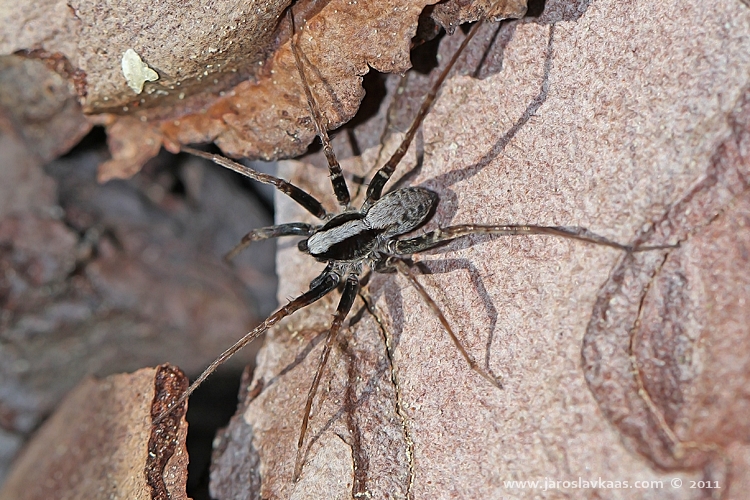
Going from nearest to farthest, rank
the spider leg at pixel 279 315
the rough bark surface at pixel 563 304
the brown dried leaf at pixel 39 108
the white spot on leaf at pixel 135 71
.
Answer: the rough bark surface at pixel 563 304, the white spot on leaf at pixel 135 71, the spider leg at pixel 279 315, the brown dried leaf at pixel 39 108

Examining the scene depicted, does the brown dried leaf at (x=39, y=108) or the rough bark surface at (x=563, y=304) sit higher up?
the brown dried leaf at (x=39, y=108)

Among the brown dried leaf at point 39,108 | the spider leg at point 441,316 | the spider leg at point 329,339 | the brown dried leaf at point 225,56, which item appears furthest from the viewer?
the brown dried leaf at point 39,108

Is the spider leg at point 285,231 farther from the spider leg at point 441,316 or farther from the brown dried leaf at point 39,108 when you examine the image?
the brown dried leaf at point 39,108

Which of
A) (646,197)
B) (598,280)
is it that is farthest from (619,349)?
(646,197)

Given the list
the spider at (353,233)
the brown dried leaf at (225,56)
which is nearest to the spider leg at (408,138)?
the spider at (353,233)

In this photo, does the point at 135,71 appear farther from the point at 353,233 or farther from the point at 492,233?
the point at 492,233

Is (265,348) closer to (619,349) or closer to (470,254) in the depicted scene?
(470,254)
